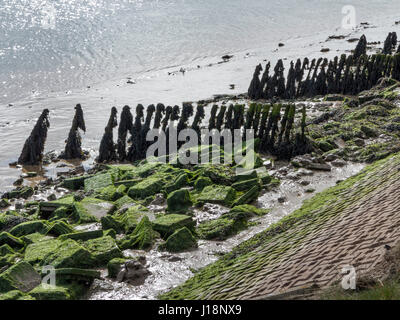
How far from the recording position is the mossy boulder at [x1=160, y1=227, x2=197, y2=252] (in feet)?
30.1

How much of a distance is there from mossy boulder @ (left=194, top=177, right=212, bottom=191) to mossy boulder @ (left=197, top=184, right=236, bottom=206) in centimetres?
36

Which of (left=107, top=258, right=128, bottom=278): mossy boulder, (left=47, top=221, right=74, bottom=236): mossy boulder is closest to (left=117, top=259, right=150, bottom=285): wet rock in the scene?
(left=107, top=258, right=128, bottom=278): mossy boulder

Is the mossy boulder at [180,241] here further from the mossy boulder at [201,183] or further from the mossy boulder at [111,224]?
the mossy boulder at [201,183]

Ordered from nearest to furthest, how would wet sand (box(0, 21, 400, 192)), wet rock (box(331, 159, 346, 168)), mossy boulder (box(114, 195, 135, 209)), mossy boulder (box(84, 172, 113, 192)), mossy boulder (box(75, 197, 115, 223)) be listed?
1. mossy boulder (box(75, 197, 115, 223))
2. mossy boulder (box(114, 195, 135, 209))
3. wet rock (box(331, 159, 346, 168))
4. mossy boulder (box(84, 172, 113, 192))
5. wet sand (box(0, 21, 400, 192))

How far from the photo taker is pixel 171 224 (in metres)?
9.69

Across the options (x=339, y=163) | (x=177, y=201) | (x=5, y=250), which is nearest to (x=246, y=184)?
(x=177, y=201)

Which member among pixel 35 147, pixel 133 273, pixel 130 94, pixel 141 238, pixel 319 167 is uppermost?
pixel 130 94

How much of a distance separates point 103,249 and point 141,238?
92 cm

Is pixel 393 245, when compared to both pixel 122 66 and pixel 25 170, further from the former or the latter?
pixel 122 66

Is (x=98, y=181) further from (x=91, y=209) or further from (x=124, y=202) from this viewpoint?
(x=91, y=209)

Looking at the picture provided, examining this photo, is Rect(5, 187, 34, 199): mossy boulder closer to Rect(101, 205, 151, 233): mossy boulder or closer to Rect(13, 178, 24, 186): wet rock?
Rect(13, 178, 24, 186): wet rock

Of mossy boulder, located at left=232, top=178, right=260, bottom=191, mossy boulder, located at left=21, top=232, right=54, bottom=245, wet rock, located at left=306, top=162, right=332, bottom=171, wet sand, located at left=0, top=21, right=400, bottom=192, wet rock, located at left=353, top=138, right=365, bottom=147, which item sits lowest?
mossy boulder, located at left=21, top=232, right=54, bottom=245

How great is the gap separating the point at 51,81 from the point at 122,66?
5.98m
